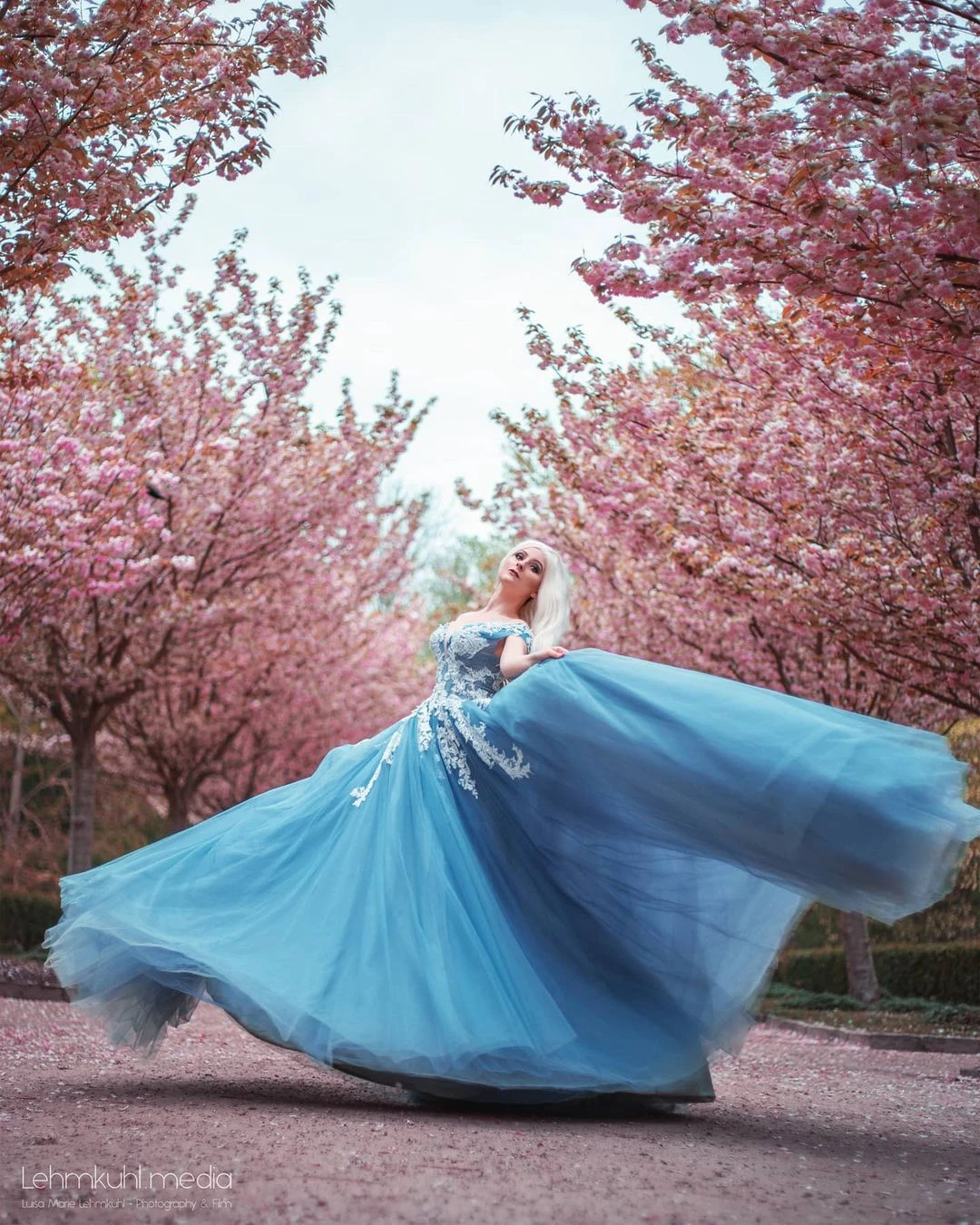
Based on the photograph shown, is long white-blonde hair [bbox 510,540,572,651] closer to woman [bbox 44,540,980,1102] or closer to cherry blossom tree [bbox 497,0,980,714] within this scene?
woman [bbox 44,540,980,1102]

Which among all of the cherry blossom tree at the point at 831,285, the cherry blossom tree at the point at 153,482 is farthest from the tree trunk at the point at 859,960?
the cherry blossom tree at the point at 153,482

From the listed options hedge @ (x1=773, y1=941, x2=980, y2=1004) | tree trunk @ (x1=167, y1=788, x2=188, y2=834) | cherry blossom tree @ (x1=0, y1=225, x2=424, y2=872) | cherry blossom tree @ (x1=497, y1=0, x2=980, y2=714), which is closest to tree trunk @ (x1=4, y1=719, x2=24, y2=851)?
tree trunk @ (x1=167, y1=788, x2=188, y2=834)

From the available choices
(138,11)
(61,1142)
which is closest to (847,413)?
(138,11)

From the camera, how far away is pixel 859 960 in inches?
469

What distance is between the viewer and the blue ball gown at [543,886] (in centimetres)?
381

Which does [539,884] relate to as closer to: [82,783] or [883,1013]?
[883,1013]

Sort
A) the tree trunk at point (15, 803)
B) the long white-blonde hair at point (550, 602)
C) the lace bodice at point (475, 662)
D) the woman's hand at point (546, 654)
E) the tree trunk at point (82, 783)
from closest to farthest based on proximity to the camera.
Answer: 1. the woman's hand at point (546, 654)
2. the lace bodice at point (475, 662)
3. the long white-blonde hair at point (550, 602)
4. the tree trunk at point (82, 783)
5. the tree trunk at point (15, 803)

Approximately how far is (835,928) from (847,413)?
9449 millimetres

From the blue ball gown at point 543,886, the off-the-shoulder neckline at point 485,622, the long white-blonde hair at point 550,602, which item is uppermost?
the long white-blonde hair at point 550,602

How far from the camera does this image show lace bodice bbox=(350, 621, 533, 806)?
485 cm

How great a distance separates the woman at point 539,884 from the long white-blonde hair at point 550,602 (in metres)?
0.18

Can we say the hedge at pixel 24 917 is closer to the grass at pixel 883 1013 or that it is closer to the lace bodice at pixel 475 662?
the grass at pixel 883 1013

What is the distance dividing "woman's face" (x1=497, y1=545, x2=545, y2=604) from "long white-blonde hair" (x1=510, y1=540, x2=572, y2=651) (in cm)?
2

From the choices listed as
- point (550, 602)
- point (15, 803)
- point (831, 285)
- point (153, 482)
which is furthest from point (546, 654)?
point (15, 803)
